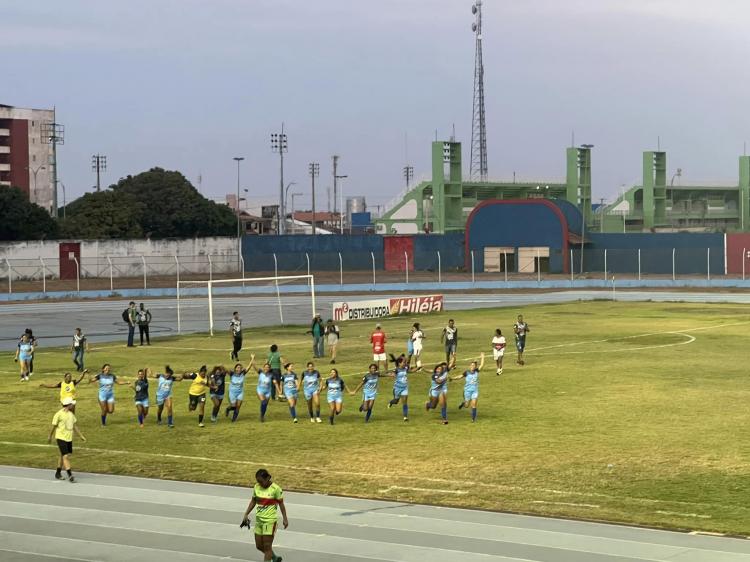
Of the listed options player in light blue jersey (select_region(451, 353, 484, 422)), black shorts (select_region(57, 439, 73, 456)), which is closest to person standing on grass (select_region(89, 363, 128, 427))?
black shorts (select_region(57, 439, 73, 456))

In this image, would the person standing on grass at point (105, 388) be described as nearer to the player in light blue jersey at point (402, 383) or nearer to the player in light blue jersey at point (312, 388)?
the player in light blue jersey at point (312, 388)

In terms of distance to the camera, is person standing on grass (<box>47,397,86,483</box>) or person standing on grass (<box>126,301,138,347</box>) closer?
person standing on grass (<box>47,397,86,483</box>)

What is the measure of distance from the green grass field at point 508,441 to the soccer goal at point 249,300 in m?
19.9

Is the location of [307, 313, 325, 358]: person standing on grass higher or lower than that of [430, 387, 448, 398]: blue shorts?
higher

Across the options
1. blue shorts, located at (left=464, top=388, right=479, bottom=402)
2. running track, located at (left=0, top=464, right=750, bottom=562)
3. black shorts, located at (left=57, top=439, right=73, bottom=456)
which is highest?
blue shorts, located at (left=464, top=388, right=479, bottom=402)

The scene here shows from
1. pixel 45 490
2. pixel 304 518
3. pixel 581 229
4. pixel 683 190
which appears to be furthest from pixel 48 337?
pixel 683 190

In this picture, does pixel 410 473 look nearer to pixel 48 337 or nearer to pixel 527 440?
pixel 527 440

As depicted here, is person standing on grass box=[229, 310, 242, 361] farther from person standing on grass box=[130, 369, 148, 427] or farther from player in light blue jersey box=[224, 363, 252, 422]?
person standing on grass box=[130, 369, 148, 427]

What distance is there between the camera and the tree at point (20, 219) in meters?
108

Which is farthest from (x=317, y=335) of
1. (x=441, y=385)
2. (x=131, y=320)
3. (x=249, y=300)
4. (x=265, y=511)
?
(x=249, y=300)

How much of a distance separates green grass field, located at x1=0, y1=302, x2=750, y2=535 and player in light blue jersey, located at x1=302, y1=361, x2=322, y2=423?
50 centimetres

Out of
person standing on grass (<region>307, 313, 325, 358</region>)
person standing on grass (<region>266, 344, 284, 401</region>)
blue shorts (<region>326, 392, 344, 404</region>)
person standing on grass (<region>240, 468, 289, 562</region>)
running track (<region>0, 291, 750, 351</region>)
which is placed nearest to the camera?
person standing on grass (<region>240, 468, 289, 562</region>)

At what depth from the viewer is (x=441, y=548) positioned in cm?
1806

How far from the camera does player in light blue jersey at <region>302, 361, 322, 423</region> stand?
29.8m
